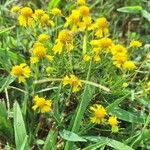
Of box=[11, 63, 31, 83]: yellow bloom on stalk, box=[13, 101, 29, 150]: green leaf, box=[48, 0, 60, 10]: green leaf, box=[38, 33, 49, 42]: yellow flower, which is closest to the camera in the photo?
box=[13, 101, 29, 150]: green leaf

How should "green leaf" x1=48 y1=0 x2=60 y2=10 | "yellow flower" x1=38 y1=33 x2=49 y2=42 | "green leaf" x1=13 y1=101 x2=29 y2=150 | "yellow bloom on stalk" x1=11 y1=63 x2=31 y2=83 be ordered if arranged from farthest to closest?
"green leaf" x1=48 y1=0 x2=60 y2=10 → "yellow flower" x1=38 y1=33 x2=49 y2=42 → "yellow bloom on stalk" x1=11 y1=63 x2=31 y2=83 → "green leaf" x1=13 y1=101 x2=29 y2=150

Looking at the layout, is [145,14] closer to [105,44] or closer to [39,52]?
[105,44]

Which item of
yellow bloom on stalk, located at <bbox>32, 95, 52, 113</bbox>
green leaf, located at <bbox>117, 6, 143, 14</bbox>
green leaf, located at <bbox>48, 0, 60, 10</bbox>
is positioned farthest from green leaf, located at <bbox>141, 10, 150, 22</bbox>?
yellow bloom on stalk, located at <bbox>32, 95, 52, 113</bbox>

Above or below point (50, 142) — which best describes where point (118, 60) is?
above

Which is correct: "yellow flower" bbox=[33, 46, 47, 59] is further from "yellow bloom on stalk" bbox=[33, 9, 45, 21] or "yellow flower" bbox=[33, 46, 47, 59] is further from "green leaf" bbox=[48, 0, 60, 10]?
"green leaf" bbox=[48, 0, 60, 10]

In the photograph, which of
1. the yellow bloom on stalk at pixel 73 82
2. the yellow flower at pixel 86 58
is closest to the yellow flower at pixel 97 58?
the yellow flower at pixel 86 58

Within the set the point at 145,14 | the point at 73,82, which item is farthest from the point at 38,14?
the point at 145,14

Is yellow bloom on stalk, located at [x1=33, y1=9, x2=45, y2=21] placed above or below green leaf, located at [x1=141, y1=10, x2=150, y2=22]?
above
